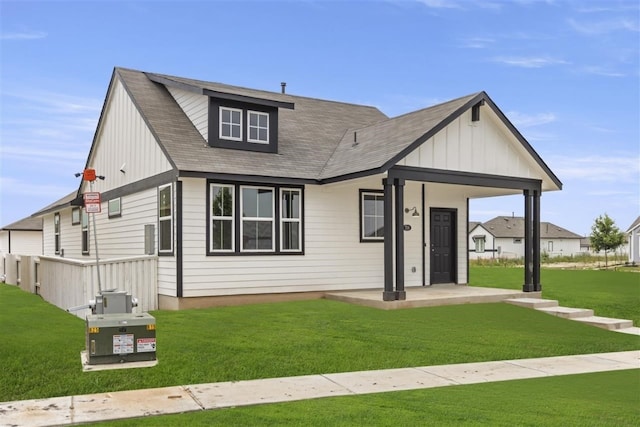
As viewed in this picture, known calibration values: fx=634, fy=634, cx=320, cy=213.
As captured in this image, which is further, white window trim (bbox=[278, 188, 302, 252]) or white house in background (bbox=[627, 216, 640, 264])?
white house in background (bbox=[627, 216, 640, 264])

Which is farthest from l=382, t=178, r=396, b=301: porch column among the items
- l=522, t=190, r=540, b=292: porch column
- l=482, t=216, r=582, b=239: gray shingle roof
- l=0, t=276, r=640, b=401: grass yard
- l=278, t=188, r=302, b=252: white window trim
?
l=482, t=216, r=582, b=239: gray shingle roof

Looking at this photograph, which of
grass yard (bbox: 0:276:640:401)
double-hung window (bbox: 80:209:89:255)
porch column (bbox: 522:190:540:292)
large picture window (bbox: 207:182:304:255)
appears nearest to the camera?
grass yard (bbox: 0:276:640:401)

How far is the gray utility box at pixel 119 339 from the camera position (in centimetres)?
891

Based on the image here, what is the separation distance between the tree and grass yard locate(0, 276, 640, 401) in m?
51.9

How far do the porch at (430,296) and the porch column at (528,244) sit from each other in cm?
31

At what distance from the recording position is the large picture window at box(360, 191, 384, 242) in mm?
17516

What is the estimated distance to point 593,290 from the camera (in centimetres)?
2041

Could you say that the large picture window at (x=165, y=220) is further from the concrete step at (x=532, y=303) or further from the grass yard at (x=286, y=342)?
the concrete step at (x=532, y=303)

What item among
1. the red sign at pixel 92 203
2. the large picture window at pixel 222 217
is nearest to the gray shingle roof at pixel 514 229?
the large picture window at pixel 222 217

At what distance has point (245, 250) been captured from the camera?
15.6 metres

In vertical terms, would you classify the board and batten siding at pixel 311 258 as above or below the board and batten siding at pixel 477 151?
below

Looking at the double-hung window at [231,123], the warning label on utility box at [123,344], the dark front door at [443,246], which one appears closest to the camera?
the warning label on utility box at [123,344]

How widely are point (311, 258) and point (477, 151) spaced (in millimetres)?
5160

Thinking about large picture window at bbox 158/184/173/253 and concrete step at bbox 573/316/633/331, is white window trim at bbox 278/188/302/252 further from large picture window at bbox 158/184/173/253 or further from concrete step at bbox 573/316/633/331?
concrete step at bbox 573/316/633/331
